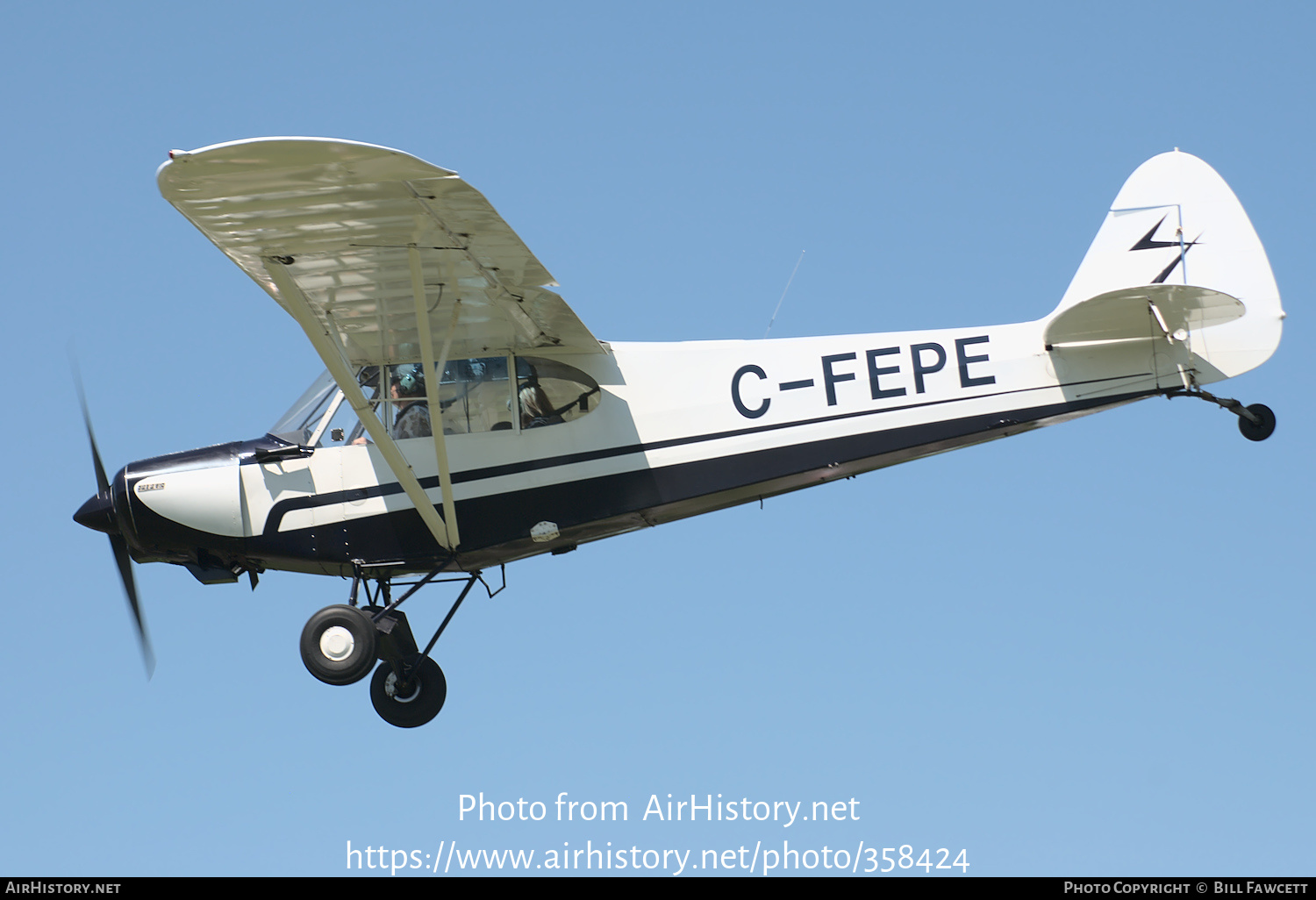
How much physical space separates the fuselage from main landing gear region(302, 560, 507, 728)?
0.30 m

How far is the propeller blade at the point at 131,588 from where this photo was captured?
36.6 feet

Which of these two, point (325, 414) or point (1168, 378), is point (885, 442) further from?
point (325, 414)

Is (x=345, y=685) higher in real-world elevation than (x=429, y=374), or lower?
lower

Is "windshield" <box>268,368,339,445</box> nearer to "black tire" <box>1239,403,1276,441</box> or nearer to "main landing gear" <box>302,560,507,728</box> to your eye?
"main landing gear" <box>302,560,507,728</box>

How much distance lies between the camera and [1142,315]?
10281 millimetres

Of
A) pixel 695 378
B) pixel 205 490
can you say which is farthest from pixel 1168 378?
pixel 205 490

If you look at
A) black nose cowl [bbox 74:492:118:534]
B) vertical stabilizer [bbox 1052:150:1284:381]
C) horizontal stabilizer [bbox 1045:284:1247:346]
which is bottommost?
black nose cowl [bbox 74:492:118:534]

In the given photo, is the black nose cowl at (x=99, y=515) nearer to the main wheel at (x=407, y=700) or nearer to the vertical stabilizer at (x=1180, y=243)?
the main wheel at (x=407, y=700)

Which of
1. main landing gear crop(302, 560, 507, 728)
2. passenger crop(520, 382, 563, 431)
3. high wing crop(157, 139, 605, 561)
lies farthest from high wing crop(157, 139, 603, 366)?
main landing gear crop(302, 560, 507, 728)

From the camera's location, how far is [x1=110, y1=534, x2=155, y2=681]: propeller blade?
36.6ft

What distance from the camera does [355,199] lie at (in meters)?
8.52

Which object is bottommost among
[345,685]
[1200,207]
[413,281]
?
[345,685]

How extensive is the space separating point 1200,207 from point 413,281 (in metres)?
6.33

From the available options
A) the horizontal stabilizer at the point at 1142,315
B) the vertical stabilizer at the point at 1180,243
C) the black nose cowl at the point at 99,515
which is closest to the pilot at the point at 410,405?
the black nose cowl at the point at 99,515
